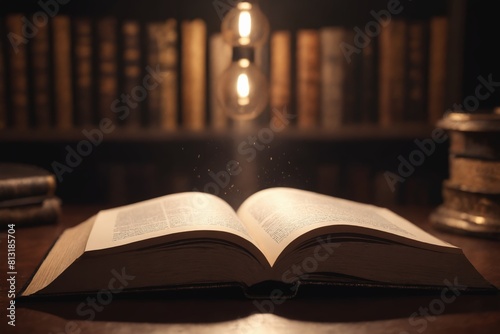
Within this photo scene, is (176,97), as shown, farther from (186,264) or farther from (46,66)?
(186,264)

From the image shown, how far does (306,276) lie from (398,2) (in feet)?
4.19

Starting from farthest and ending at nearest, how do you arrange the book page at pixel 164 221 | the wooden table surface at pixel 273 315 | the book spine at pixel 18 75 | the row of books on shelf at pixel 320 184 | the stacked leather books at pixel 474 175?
the row of books on shelf at pixel 320 184
the book spine at pixel 18 75
the stacked leather books at pixel 474 175
the book page at pixel 164 221
the wooden table surface at pixel 273 315

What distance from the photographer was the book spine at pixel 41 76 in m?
1.61

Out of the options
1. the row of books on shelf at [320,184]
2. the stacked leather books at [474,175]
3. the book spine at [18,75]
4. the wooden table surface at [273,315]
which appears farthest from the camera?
the row of books on shelf at [320,184]

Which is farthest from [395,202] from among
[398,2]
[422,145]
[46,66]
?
[46,66]

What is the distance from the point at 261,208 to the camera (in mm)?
999

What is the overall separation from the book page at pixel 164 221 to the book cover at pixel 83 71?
0.62m

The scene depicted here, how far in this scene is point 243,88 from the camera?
1216 mm

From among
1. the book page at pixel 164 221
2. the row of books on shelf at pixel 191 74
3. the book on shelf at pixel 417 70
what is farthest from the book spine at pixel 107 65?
the book on shelf at pixel 417 70

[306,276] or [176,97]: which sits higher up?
[176,97]

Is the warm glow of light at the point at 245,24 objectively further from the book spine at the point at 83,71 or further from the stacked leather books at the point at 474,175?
the book spine at the point at 83,71

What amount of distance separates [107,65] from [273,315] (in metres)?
1.06

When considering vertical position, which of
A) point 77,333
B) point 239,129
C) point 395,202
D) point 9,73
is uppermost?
point 9,73

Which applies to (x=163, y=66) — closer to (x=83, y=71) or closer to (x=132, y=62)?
(x=132, y=62)
